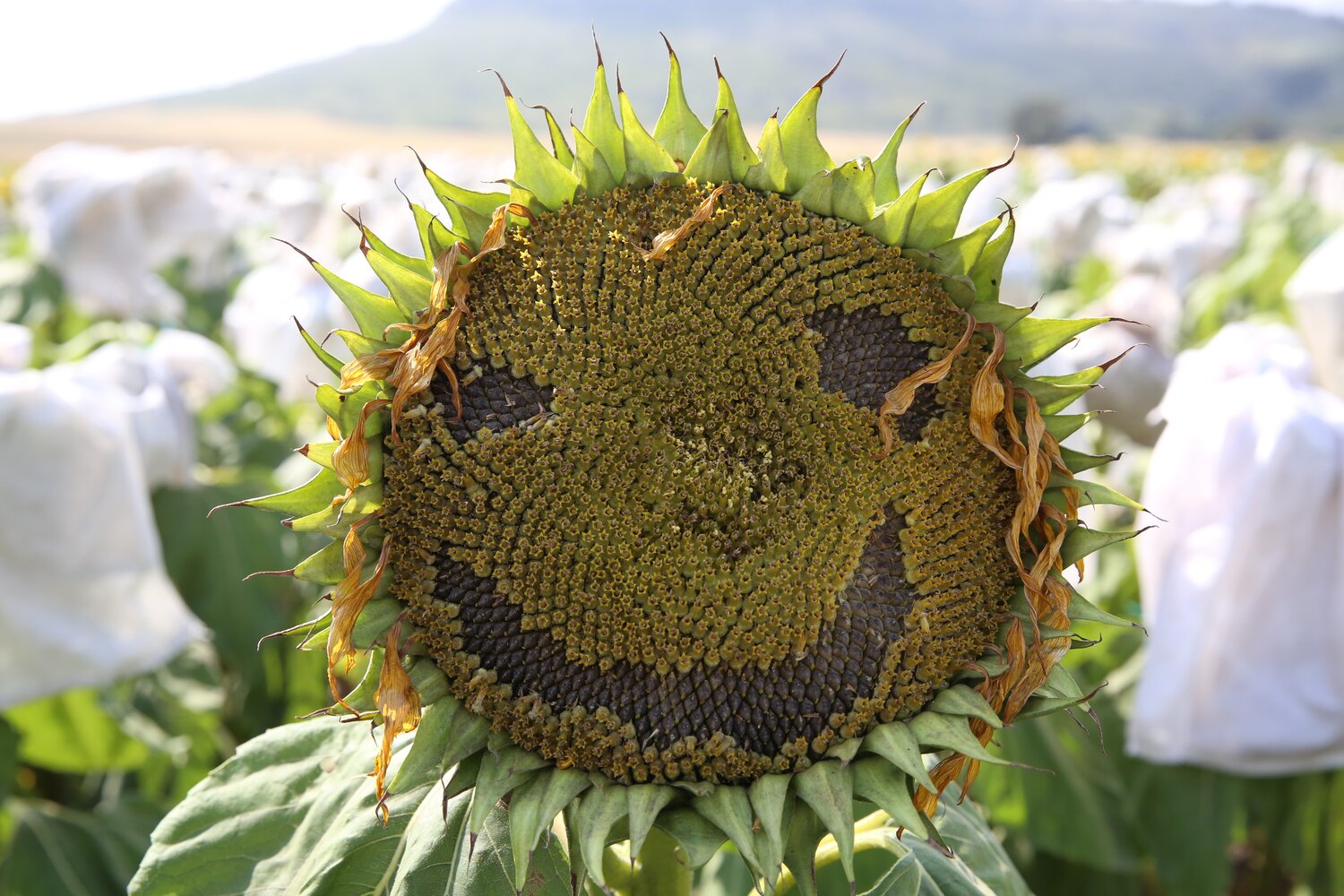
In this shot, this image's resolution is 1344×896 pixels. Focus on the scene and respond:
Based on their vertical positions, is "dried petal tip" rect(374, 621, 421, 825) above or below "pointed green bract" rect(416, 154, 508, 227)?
below

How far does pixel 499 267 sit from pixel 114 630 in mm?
1673

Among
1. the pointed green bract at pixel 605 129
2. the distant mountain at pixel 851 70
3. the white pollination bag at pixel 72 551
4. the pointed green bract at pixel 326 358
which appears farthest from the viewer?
the distant mountain at pixel 851 70

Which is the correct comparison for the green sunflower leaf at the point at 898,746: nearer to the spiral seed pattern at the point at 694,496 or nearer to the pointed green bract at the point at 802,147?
the spiral seed pattern at the point at 694,496

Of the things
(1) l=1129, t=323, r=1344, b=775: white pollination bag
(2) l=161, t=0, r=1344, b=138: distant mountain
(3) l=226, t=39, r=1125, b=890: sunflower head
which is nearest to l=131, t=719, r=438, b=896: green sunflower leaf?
→ (3) l=226, t=39, r=1125, b=890: sunflower head

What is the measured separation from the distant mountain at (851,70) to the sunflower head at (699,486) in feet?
331

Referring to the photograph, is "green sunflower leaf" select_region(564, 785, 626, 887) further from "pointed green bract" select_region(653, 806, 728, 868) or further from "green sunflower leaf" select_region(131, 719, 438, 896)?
"green sunflower leaf" select_region(131, 719, 438, 896)

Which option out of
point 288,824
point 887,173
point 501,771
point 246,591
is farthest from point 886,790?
point 246,591

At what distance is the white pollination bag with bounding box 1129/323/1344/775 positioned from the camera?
7.75 feet

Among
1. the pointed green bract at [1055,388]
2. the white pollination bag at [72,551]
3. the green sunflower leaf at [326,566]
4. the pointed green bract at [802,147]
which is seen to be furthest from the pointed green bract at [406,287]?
the white pollination bag at [72,551]

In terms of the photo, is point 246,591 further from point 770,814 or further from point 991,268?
point 991,268

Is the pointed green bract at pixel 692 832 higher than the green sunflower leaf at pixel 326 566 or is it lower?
lower

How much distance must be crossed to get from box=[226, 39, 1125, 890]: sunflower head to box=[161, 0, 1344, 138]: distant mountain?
101 m

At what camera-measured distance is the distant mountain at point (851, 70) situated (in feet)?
428

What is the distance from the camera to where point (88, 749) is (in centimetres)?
292
